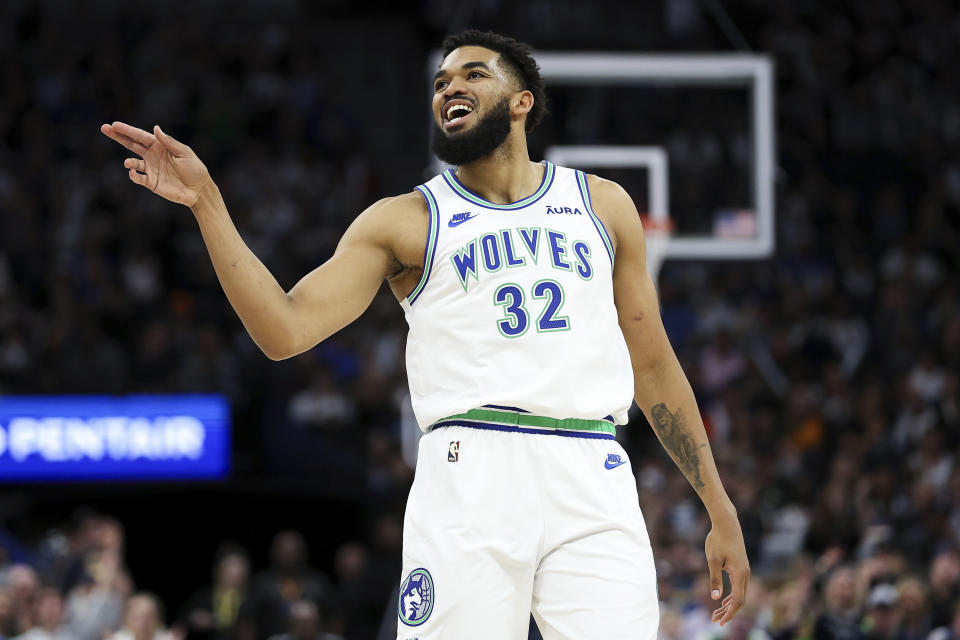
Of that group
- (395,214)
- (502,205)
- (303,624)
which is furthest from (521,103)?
(303,624)

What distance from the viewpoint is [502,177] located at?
4.43m

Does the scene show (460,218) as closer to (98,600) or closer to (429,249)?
(429,249)

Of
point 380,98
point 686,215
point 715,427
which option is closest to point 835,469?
point 715,427

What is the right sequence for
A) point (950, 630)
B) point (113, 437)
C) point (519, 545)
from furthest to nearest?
point (113, 437) < point (950, 630) < point (519, 545)

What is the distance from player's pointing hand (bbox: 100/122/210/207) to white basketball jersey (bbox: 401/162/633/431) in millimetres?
713

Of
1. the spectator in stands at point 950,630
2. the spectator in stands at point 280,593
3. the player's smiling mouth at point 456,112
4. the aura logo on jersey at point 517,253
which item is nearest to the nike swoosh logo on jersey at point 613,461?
the aura logo on jersey at point 517,253

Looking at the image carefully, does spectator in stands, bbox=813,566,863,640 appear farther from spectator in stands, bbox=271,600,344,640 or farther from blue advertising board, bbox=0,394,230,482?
blue advertising board, bbox=0,394,230,482

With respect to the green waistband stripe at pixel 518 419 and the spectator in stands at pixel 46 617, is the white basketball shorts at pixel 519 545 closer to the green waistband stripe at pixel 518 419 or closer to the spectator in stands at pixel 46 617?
the green waistband stripe at pixel 518 419

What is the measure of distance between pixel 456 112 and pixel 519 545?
1.32 m

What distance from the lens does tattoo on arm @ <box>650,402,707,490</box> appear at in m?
4.45

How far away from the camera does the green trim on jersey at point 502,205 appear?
4316 millimetres

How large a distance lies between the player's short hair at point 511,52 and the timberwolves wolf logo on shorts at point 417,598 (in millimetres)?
1556

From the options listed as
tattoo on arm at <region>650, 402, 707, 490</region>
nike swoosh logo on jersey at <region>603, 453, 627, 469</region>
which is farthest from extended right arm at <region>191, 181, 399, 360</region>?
tattoo on arm at <region>650, 402, 707, 490</region>

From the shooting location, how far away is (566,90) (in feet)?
37.3
